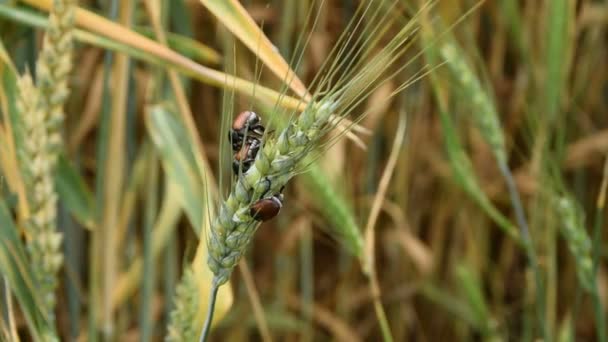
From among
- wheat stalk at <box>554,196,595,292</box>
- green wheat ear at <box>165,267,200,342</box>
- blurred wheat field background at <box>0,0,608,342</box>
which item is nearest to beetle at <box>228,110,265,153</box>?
blurred wheat field background at <box>0,0,608,342</box>

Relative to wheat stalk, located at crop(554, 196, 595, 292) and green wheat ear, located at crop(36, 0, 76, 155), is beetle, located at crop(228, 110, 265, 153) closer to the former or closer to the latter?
green wheat ear, located at crop(36, 0, 76, 155)

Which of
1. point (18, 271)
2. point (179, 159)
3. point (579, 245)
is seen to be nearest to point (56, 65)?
point (18, 271)

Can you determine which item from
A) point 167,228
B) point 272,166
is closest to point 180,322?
point 272,166

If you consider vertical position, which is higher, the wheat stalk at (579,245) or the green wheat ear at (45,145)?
the green wheat ear at (45,145)

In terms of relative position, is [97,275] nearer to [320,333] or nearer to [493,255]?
[320,333]

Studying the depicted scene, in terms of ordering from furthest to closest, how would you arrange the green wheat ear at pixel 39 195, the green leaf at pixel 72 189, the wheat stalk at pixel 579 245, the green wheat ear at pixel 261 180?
1. the green leaf at pixel 72 189
2. the wheat stalk at pixel 579 245
3. the green wheat ear at pixel 39 195
4. the green wheat ear at pixel 261 180

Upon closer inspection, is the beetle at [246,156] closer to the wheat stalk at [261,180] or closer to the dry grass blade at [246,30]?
the wheat stalk at [261,180]

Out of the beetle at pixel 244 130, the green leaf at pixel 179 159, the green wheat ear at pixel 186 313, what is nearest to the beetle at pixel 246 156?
the beetle at pixel 244 130

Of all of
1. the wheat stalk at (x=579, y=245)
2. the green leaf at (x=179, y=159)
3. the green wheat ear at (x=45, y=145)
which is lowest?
the wheat stalk at (x=579, y=245)
